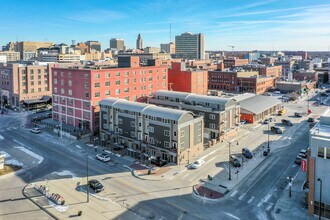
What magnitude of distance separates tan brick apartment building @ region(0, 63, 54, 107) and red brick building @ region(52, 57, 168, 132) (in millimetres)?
32634

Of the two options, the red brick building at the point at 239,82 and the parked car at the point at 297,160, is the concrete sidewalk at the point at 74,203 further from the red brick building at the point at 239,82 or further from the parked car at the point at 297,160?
the red brick building at the point at 239,82

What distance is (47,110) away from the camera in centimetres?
10794

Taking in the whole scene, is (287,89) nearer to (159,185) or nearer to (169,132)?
(169,132)

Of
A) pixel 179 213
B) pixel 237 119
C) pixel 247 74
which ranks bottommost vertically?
pixel 179 213

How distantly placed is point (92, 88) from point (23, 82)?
1972 inches

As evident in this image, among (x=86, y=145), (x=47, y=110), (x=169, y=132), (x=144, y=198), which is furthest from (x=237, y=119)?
(x=47, y=110)

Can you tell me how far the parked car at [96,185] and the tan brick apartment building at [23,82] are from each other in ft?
246

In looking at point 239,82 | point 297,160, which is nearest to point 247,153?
point 297,160

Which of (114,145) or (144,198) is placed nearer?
(144,198)

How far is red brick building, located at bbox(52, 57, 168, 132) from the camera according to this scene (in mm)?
76625

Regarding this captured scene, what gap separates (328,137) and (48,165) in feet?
146

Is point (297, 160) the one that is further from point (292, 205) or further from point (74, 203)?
point (74, 203)

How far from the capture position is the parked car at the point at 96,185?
45362 millimetres

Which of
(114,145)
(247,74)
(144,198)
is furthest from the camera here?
(247,74)
